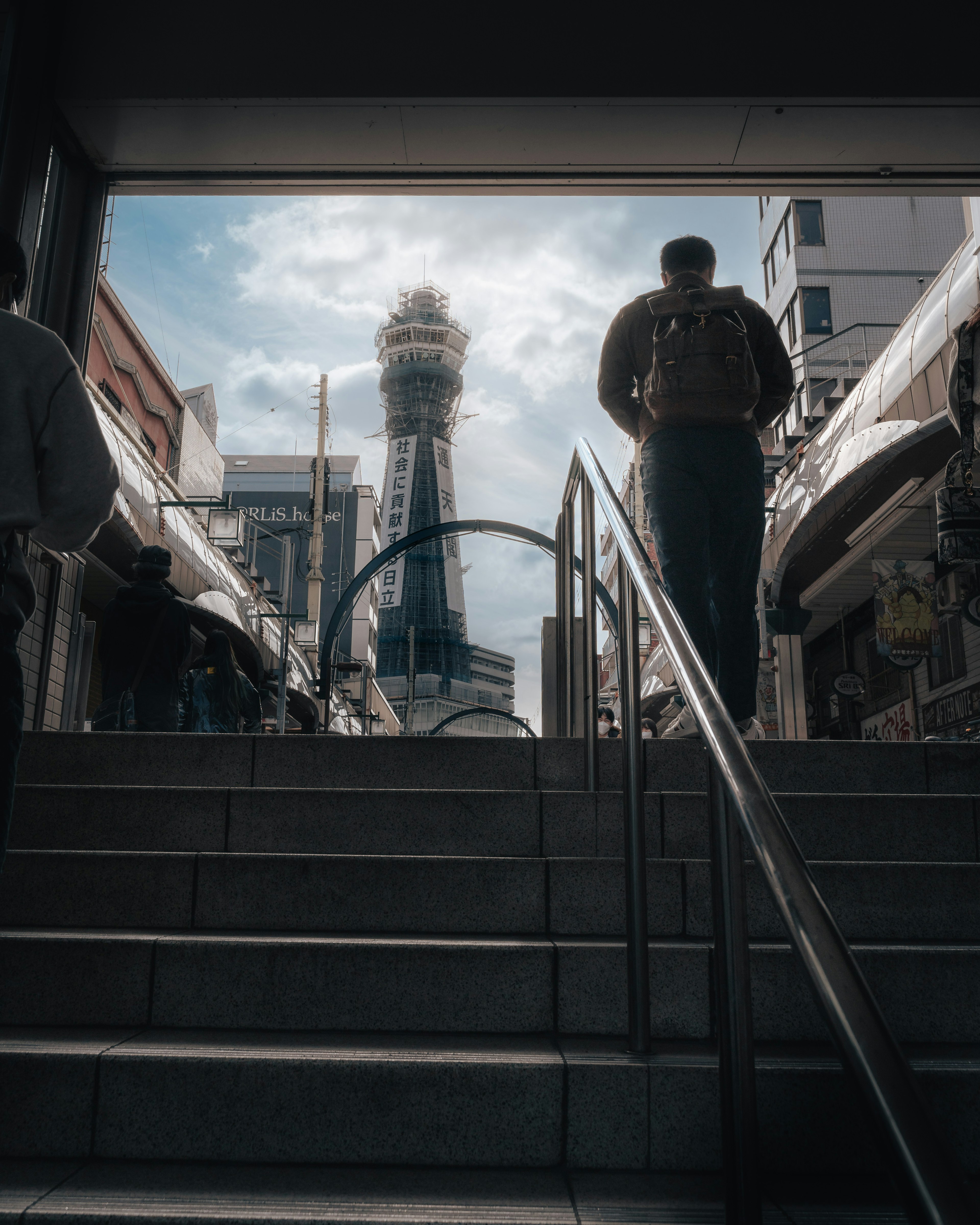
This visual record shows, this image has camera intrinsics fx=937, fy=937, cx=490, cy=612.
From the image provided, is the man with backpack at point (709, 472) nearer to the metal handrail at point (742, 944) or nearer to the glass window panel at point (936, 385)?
the metal handrail at point (742, 944)

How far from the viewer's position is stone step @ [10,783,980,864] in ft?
8.42

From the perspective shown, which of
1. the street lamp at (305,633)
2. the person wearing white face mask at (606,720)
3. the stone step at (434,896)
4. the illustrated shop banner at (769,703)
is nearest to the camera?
the stone step at (434,896)

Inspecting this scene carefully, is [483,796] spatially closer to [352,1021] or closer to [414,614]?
[352,1021]

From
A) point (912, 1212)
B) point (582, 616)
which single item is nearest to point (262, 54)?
point (582, 616)

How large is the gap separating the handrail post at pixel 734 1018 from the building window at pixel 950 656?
9.96 metres

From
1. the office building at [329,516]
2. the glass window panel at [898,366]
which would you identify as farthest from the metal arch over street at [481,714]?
the office building at [329,516]

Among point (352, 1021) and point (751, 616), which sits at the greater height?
point (751, 616)

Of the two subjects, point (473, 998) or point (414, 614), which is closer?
point (473, 998)

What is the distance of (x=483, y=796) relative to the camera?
2.61 metres

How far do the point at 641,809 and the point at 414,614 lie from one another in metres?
85.6

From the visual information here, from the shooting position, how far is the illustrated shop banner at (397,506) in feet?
270

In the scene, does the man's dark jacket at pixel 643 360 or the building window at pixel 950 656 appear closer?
the man's dark jacket at pixel 643 360

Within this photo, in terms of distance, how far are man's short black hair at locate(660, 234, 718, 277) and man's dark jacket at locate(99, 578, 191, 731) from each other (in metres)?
3.16

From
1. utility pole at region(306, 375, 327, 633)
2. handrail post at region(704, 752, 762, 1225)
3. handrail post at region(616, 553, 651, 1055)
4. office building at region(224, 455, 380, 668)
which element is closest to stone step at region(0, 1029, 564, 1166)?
handrail post at region(616, 553, 651, 1055)
